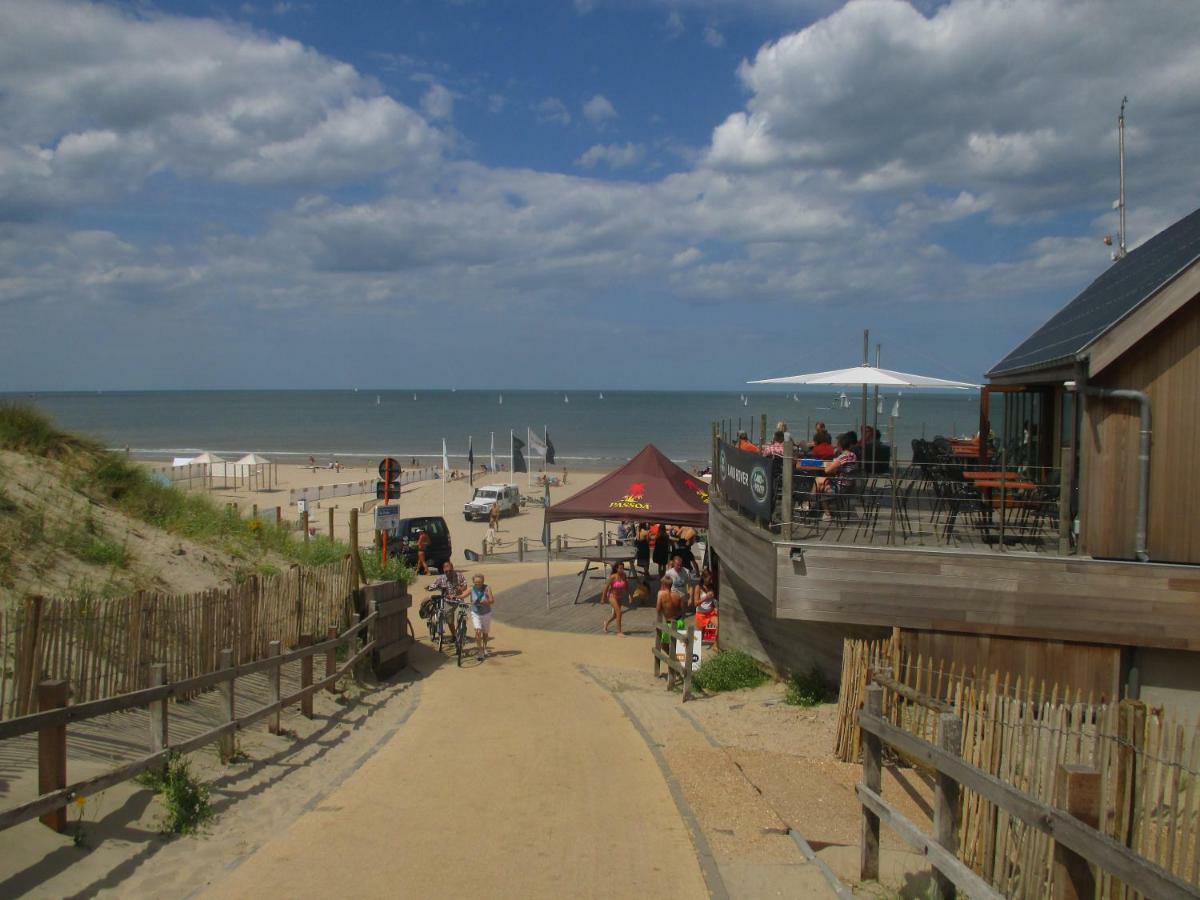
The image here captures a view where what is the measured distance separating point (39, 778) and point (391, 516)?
22.3 m

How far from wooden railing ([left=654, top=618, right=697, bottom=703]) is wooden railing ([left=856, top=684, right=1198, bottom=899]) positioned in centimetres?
608

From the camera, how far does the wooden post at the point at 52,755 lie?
5.96m

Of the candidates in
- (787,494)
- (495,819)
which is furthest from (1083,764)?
(787,494)

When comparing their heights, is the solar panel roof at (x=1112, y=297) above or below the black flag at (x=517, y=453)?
above

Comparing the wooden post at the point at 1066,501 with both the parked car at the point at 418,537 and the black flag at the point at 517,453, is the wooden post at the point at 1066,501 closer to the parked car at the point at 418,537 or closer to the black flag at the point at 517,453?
the parked car at the point at 418,537

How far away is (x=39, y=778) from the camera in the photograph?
6.00 meters

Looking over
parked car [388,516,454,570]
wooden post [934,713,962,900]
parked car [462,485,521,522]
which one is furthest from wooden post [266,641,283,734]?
parked car [462,485,521,522]

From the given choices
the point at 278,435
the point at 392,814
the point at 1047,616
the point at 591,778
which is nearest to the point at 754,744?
the point at 591,778

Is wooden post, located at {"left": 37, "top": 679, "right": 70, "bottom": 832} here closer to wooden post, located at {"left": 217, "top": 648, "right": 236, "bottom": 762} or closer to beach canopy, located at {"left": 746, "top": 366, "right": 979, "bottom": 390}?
wooden post, located at {"left": 217, "top": 648, "right": 236, "bottom": 762}

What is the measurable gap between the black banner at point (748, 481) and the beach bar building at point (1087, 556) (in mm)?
457

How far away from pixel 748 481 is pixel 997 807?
748cm

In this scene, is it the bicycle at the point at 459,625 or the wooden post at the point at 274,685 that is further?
the bicycle at the point at 459,625

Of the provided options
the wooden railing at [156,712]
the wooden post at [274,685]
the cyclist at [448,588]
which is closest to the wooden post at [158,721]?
the wooden railing at [156,712]

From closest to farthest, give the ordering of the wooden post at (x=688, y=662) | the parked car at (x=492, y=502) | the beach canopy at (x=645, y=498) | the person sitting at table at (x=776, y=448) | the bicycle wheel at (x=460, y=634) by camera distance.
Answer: the wooden post at (x=688, y=662) < the person sitting at table at (x=776, y=448) < the bicycle wheel at (x=460, y=634) < the beach canopy at (x=645, y=498) < the parked car at (x=492, y=502)
